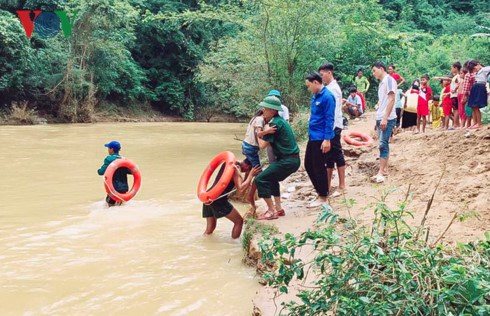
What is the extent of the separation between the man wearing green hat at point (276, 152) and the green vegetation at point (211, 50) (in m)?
4.04

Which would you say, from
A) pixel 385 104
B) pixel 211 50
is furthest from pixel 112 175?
pixel 211 50

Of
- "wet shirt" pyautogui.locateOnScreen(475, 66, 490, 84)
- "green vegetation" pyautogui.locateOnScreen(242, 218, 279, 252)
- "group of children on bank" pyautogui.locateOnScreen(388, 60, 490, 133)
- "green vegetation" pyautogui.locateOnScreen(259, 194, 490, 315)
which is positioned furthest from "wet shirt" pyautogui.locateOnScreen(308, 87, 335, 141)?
"wet shirt" pyautogui.locateOnScreen(475, 66, 490, 84)

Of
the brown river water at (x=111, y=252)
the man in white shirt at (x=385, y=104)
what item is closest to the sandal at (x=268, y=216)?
the brown river water at (x=111, y=252)

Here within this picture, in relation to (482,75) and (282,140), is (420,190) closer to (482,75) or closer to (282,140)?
(282,140)

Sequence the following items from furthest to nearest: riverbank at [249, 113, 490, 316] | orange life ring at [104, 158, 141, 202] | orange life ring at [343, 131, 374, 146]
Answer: orange life ring at [343, 131, 374, 146], orange life ring at [104, 158, 141, 202], riverbank at [249, 113, 490, 316]

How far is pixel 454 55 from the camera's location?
84.6ft

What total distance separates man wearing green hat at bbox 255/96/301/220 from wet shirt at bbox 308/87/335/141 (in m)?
0.34

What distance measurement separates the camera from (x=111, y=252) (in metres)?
5.79

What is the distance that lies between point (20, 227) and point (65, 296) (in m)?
2.83

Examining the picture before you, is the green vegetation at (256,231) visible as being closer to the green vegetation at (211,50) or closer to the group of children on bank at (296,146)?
the group of children on bank at (296,146)

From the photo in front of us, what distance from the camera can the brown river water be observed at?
4.38 meters

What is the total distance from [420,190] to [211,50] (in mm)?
20167

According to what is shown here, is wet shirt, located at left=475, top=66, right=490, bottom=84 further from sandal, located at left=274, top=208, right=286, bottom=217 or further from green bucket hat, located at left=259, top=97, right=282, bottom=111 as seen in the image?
sandal, located at left=274, top=208, right=286, bottom=217

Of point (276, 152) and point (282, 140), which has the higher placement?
point (282, 140)
